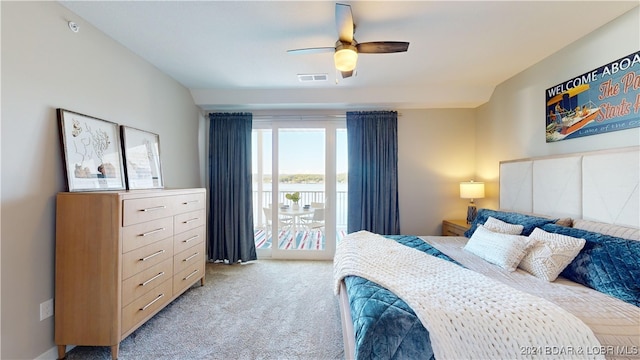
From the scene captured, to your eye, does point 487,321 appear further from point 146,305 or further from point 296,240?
point 296,240

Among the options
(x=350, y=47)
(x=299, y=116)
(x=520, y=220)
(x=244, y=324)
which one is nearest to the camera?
(x=350, y=47)

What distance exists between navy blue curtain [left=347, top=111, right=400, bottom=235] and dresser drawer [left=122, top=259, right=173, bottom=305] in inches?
94.2

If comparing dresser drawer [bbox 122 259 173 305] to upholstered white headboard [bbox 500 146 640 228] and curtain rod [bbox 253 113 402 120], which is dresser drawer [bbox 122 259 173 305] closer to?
curtain rod [bbox 253 113 402 120]

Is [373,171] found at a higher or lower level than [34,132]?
lower

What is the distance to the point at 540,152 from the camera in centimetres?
268

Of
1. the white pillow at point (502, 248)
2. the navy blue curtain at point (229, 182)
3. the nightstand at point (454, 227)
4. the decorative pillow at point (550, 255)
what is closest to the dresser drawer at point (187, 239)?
the navy blue curtain at point (229, 182)

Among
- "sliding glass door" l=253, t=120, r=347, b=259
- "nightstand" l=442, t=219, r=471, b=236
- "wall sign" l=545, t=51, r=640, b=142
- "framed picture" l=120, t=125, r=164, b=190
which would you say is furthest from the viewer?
"sliding glass door" l=253, t=120, r=347, b=259

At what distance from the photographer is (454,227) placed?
136 inches

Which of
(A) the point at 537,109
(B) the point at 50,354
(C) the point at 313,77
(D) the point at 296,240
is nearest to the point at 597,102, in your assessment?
(A) the point at 537,109

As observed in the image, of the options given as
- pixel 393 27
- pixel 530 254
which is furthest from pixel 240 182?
pixel 530 254

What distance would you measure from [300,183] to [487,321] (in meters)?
3.13

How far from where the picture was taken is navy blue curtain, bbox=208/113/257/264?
384 centimetres

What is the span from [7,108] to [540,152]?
4.43 metres

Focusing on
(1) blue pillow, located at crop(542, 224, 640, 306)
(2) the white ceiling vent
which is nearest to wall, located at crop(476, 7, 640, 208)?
(1) blue pillow, located at crop(542, 224, 640, 306)
